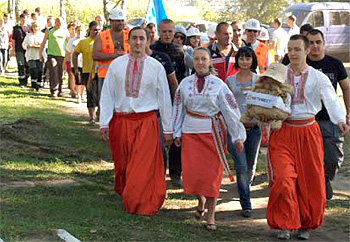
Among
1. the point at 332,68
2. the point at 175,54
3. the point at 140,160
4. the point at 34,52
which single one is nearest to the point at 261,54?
the point at 175,54

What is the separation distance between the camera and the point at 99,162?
36.8 feet

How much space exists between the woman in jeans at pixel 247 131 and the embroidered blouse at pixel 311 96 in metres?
0.80

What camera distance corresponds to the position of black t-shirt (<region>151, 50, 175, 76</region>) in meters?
9.01

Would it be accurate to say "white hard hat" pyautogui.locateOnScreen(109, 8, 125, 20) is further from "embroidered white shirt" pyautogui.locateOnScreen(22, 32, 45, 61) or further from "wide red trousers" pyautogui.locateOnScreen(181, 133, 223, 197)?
"embroidered white shirt" pyautogui.locateOnScreen(22, 32, 45, 61)

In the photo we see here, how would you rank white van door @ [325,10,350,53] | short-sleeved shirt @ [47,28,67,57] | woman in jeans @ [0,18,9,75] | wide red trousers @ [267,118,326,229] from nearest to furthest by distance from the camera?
wide red trousers @ [267,118,326,229]
short-sleeved shirt @ [47,28,67,57]
woman in jeans @ [0,18,9,75]
white van door @ [325,10,350,53]

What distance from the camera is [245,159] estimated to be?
28.8 feet

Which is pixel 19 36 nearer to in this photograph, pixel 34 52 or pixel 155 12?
pixel 34 52

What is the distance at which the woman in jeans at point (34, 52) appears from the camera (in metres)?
20.0

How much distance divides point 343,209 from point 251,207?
1.06 m

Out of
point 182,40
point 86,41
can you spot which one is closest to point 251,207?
point 182,40

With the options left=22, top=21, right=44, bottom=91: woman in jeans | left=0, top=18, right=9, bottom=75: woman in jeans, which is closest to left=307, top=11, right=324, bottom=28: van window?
left=0, top=18, right=9, bottom=75: woman in jeans

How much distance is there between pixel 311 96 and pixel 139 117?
6.10ft

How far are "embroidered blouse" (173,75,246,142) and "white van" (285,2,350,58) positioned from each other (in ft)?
76.9

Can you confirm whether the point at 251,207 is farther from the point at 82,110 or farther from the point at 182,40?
the point at 82,110
